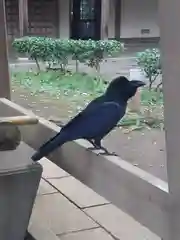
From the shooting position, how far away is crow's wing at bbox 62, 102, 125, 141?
6.52ft

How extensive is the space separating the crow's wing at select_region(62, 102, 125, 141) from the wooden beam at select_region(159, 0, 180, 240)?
570 millimetres

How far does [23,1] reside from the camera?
11195 millimetres

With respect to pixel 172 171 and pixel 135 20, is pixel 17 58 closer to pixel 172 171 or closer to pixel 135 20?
pixel 135 20

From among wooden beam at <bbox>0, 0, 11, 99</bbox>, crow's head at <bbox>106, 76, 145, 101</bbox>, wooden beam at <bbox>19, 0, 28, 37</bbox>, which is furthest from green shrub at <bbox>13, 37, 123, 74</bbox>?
crow's head at <bbox>106, 76, 145, 101</bbox>

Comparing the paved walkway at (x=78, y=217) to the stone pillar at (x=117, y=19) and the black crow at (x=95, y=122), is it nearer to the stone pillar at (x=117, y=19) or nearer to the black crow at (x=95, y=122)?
the black crow at (x=95, y=122)

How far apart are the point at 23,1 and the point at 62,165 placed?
31.0ft

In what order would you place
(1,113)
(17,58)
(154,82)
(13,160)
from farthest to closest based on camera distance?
1. (17,58)
2. (154,82)
3. (1,113)
4. (13,160)

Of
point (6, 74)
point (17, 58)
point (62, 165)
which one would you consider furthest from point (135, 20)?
point (62, 165)

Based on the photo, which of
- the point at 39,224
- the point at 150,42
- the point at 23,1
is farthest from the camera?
the point at 23,1

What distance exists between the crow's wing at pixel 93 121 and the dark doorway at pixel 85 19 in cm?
1040

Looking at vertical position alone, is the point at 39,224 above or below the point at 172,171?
below

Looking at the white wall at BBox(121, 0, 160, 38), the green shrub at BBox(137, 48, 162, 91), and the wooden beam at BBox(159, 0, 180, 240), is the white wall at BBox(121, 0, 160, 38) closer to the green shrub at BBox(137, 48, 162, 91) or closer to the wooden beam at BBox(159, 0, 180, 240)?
the green shrub at BBox(137, 48, 162, 91)

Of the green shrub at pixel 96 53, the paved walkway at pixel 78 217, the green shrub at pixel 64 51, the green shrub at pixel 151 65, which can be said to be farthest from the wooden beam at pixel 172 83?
the green shrub at pixel 64 51

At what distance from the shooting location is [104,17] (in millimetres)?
11711
